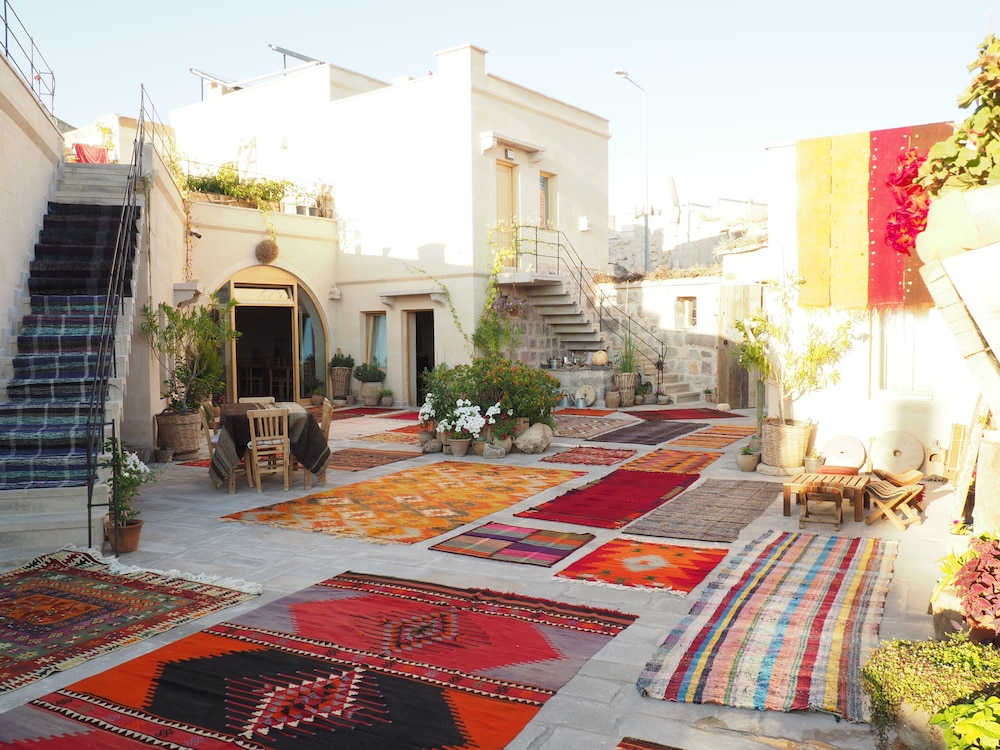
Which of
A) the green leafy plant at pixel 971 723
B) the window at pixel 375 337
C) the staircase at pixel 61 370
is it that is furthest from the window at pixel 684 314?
the green leafy plant at pixel 971 723

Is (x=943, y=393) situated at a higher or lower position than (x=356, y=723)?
higher

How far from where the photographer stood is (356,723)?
3.12 metres

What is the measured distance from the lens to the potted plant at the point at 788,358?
7930 mm

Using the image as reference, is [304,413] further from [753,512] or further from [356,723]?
[356,723]

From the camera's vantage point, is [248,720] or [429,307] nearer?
[248,720]

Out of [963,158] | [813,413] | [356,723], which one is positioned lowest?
[356,723]

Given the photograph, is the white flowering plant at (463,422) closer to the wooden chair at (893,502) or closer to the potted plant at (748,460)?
the potted plant at (748,460)

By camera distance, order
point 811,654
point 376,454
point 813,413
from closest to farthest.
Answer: point 811,654, point 813,413, point 376,454

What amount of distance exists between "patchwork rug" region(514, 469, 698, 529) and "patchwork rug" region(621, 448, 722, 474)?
27 cm

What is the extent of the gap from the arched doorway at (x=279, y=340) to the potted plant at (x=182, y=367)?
4.51 m

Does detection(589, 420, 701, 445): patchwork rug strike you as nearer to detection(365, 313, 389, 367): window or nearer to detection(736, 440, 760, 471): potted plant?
detection(736, 440, 760, 471): potted plant

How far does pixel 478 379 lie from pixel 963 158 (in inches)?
295

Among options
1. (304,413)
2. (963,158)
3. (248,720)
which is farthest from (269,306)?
(963,158)

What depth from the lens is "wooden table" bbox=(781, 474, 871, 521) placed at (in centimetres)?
599
